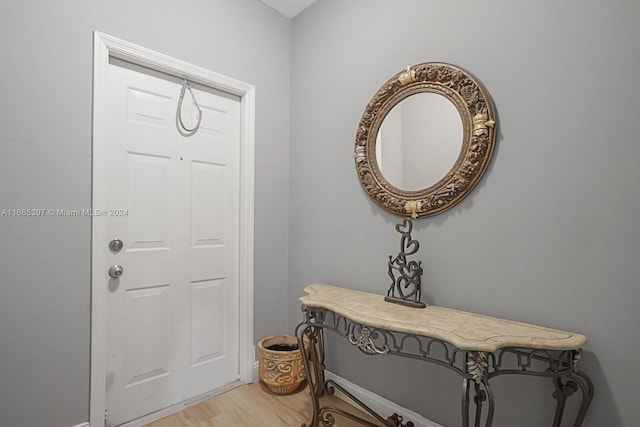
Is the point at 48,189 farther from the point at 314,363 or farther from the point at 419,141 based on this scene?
the point at 419,141

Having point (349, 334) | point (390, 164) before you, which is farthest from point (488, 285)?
point (390, 164)

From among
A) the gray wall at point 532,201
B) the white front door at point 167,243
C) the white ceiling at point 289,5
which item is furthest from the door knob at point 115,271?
the white ceiling at point 289,5

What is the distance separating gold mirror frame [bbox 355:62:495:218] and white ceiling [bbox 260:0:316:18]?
1060 millimetres

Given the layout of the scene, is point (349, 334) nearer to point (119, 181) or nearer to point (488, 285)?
point (488, 285)

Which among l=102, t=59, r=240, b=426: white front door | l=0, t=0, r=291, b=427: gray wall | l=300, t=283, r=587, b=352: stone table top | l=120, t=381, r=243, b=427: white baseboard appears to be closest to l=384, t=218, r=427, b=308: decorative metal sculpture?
l=300, t=283, r=587, b=352: stone table top

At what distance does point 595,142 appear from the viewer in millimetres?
1180

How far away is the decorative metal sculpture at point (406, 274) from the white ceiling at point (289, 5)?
177 cm

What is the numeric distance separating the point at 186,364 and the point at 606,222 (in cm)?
224

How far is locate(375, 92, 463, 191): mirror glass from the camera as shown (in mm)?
1559

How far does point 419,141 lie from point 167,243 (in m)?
1.56

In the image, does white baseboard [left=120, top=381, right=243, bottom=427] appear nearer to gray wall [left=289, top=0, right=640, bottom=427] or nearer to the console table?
the console table

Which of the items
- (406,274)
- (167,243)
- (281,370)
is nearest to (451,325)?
(406,274)

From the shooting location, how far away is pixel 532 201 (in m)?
1.32

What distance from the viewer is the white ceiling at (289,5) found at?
7.50 ft
